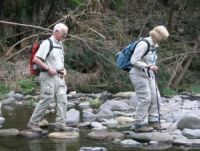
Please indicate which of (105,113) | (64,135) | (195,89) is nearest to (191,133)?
(64,135)

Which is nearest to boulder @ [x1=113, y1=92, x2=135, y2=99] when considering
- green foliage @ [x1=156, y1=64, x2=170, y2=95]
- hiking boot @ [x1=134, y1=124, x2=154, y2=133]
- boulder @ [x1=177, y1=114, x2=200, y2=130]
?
green foliage @ [x1=156, y1=64, x2=170, y2=95]

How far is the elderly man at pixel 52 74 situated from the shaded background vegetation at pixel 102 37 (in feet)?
21.0

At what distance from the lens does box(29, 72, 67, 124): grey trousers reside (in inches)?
303

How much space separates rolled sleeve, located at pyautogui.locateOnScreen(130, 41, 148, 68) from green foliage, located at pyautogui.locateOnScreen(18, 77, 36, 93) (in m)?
6.69

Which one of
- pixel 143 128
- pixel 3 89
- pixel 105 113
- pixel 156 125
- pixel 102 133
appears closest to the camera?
pixel 102 133

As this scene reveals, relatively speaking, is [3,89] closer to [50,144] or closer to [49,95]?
[49,95]

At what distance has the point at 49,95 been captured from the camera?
7.71 m

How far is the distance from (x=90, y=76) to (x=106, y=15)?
291 centimetres

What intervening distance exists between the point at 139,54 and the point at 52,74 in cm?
135

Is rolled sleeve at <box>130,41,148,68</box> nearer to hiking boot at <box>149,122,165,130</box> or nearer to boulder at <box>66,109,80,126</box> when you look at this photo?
hiking boot at <box>149,122,165,130</box>

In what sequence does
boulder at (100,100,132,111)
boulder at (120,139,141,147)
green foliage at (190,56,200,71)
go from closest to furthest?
boulder at (120,139,141,147), boulder at (100,100,132,111), green foliage at (190,56,200,71)

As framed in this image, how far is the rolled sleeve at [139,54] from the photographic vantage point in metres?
7.82

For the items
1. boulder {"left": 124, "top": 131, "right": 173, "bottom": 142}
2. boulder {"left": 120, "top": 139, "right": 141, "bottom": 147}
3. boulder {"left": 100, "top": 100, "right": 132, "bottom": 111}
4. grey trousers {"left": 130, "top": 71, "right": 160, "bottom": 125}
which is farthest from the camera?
boulder {"left": 100, "top": 100, "right": 132, "bottom": 111}

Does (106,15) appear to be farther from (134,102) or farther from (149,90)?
(149,90)
